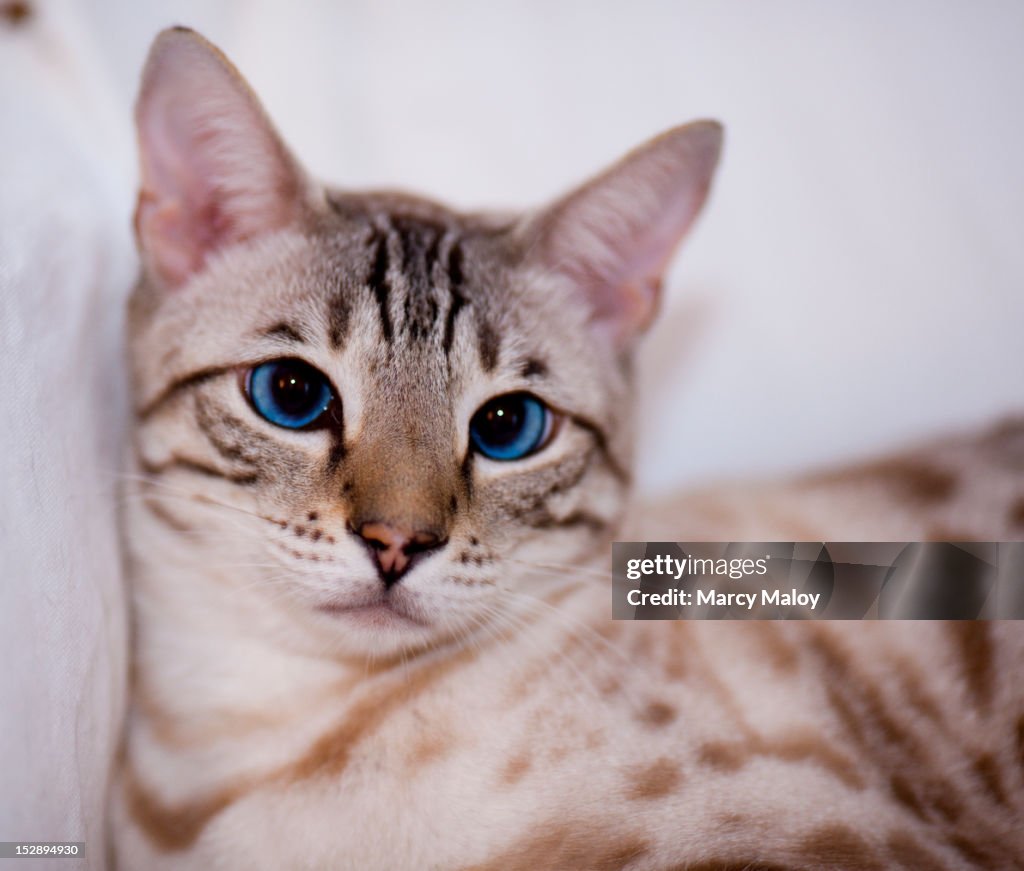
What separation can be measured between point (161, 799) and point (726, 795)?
0.88m

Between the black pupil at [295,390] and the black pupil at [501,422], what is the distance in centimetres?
25

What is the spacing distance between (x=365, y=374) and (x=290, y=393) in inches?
4.8

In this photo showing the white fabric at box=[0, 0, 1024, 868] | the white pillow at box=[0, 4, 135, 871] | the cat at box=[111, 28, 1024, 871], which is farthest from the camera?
the white fabric at box=[0, 0, 1024, 868]

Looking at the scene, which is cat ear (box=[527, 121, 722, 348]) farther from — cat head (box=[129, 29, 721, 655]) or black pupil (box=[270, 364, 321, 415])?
black pupil (box=[270, 364, 321, 415])

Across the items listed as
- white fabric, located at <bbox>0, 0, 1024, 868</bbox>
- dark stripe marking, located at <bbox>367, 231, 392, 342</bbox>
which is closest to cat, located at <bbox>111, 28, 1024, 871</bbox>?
dark stripe marking, located at <bbox>367, 231, 392, 342</bbox>

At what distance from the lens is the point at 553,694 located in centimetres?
137

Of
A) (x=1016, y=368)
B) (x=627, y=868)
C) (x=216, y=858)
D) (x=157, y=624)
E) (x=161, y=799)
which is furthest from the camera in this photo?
(x=1016, y=368)

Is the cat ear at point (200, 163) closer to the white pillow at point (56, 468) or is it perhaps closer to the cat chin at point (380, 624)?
the white pillow at point (56, 468)

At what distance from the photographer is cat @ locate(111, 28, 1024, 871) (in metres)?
1.25

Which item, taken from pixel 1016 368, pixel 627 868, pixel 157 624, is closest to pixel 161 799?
pixel 157 624

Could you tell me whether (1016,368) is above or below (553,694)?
above

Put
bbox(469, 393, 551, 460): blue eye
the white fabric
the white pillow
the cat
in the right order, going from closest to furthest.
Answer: the white pillow → the cat → bbox(469, 393, 551, 460): blue eye → the white fabric

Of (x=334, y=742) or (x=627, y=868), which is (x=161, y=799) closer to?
(x=334, y=742)

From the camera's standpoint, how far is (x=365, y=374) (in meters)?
1.29
